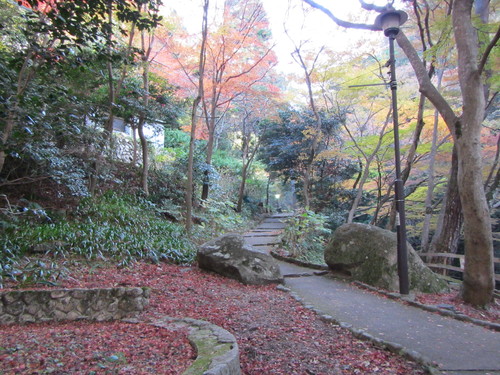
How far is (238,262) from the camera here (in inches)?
258

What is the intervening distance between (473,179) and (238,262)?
447cm

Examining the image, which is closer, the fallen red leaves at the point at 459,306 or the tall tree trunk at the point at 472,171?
the fallen red leaves at the point at 459,306

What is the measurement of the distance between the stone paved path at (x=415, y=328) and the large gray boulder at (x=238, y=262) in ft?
1.97

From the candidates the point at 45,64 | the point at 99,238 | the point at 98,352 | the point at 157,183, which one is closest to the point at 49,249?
the point at 99,238

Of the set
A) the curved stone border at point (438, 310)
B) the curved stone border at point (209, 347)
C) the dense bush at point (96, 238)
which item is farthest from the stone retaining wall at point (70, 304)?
the curved stone border at point (438, 310)

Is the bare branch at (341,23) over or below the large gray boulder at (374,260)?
over

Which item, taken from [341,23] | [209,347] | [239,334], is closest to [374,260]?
[239,334]

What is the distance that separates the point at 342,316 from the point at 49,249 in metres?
5.08

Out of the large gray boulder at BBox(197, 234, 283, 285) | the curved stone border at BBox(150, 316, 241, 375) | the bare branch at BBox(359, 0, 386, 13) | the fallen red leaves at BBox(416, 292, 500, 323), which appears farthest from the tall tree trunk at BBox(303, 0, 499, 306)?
the curved stone border at BBox(150, 316, 241, 375)

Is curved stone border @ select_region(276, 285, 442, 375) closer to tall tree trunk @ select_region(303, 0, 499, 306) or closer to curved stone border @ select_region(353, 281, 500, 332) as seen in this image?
curved stone border @ select_region(353, 281, 500, 332)

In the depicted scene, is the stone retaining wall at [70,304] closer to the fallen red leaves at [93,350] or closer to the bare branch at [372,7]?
the fallen red leaves at [93,350]

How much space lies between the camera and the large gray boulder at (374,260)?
20.7 ft

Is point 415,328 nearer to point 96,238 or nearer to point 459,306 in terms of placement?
Result: point 459,306

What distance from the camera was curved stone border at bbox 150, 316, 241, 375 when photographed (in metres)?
2.47
